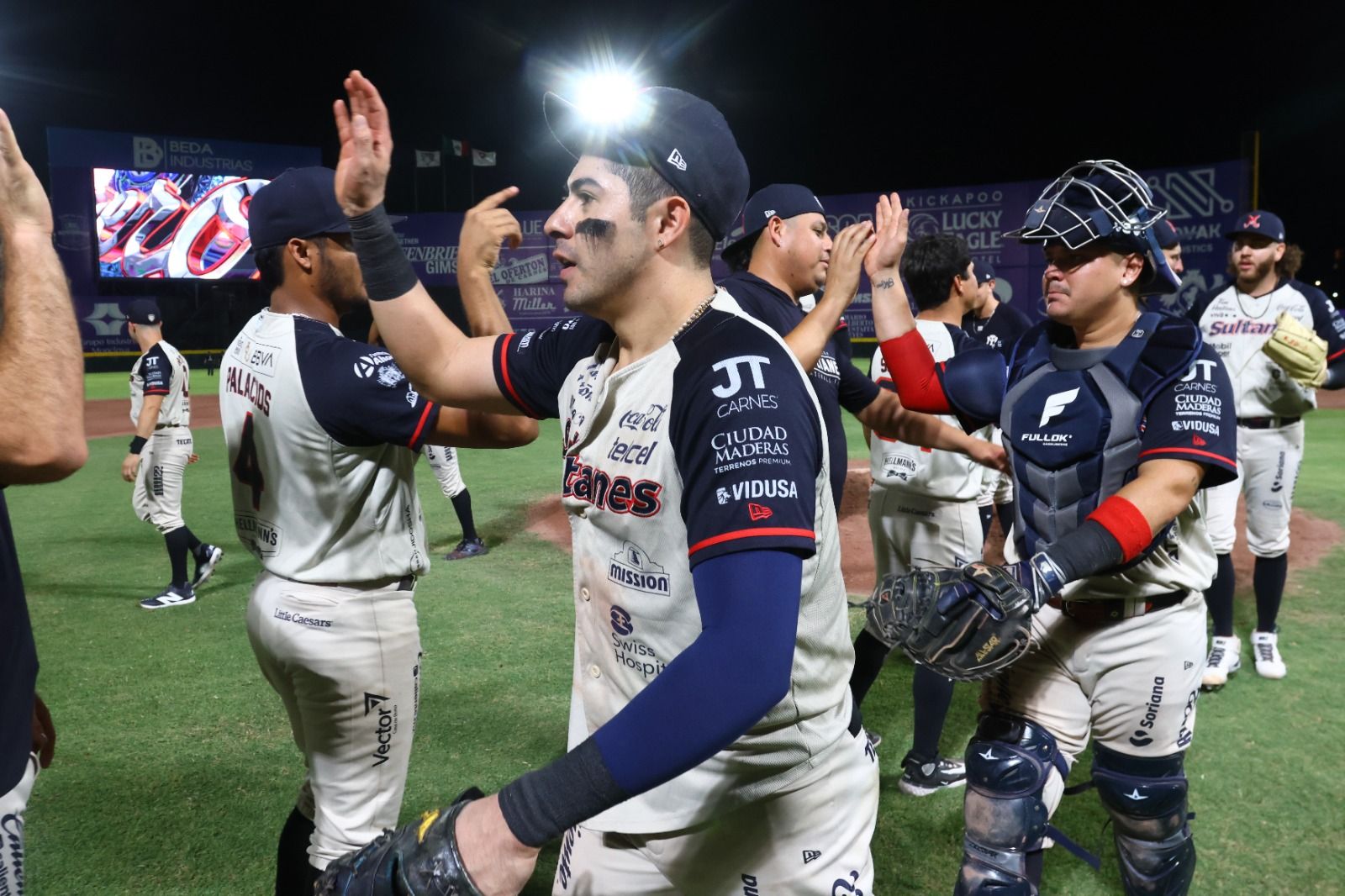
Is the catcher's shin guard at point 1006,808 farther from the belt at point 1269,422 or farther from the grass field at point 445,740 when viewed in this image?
the belt at point 1269,422

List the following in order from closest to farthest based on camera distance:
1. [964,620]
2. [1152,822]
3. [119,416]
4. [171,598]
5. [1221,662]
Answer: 1. [964,620]
2. [1152,822]
3. [1221,662]
4. [171,598]
5. [119,416]

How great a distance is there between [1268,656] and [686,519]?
17.7 feet

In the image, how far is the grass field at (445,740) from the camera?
3.59 metres

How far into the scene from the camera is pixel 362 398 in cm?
249

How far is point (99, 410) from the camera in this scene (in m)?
20.7

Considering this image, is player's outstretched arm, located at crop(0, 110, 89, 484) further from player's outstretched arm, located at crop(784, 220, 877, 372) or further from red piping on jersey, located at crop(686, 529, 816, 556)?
player's outstretched arm, located at crop(784, 220, 877, 372)

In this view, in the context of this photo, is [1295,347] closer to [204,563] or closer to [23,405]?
[23,405]

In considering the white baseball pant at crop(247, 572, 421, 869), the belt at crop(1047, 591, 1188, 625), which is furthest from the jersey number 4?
the belt at crop(1047, 591, 1188, 625)

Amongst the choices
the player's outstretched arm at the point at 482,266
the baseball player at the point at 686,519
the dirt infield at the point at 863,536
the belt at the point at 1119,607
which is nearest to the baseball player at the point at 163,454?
the dirt infield at the point at 863,536

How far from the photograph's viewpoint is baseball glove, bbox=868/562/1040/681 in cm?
239

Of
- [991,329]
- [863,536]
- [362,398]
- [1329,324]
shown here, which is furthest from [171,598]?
[1329,324]

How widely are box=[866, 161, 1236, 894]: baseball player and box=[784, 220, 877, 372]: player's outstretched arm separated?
21.8 inches

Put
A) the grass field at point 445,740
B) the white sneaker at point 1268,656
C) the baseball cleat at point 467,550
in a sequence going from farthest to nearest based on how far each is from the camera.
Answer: the baseball cleat at point 467,550 → the white sneaker at point 1268,656 → the grass field at point 445,740

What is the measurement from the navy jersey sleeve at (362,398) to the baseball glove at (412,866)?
52.7 inches
